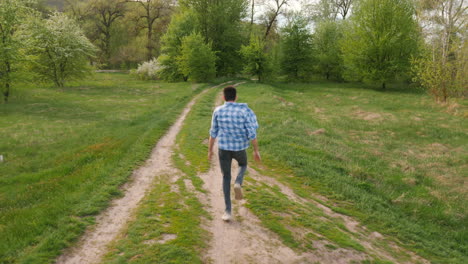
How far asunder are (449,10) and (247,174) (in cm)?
2823

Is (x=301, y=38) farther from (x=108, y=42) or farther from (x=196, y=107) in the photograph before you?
(x=108, y=42)

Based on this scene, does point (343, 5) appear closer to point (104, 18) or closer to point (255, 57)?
point (255, 57)

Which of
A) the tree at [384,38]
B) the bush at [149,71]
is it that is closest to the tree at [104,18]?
the bush at [149,71]

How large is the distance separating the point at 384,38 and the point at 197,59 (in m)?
24.4

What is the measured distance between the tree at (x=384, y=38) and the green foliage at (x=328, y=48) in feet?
28.6

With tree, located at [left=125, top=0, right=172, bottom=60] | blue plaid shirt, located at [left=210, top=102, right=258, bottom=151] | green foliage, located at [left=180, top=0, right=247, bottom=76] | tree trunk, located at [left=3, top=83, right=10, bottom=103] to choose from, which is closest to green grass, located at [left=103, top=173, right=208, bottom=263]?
blue plaid shirt, located at [left=210, top=102, right=258, bottom=151]

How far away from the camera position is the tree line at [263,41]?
24.7 meters

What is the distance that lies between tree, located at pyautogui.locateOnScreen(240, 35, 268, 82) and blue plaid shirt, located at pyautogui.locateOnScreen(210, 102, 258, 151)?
124 ft

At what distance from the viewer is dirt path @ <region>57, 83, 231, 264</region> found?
4898 millimetres

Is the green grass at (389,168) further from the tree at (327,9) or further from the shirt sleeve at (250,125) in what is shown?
the tree at (327,9)

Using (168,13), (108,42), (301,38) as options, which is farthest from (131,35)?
(301,38)

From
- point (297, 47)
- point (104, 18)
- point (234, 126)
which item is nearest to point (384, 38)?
point (297, 47)

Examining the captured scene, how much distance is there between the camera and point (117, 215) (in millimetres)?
6301

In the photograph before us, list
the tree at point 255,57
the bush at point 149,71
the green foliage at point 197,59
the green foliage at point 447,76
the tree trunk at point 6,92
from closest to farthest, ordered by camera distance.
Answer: the green foliage at point 447,76 < the tree trunk at point 6,92 < the green foliage at point 197,59 < the tree at point 255,57 < the bush at point 149,71
